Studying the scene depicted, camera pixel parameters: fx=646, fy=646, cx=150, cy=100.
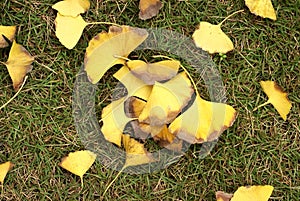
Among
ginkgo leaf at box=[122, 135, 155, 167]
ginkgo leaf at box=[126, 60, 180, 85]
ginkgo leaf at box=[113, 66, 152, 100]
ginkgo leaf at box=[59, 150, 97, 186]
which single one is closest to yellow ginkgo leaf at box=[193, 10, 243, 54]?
→ ginkgo leaf at box=[126, 60, 180, 85]

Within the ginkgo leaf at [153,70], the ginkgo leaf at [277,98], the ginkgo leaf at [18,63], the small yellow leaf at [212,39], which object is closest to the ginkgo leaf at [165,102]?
the ginkgo leaf at [153,70]

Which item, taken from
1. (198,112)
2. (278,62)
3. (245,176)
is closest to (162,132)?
(198,112)

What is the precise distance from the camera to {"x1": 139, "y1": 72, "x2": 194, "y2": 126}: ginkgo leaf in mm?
1936

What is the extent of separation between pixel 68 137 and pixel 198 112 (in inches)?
16.5

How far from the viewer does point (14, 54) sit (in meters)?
2.01

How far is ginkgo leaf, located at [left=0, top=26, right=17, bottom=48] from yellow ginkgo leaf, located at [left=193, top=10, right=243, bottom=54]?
57cm

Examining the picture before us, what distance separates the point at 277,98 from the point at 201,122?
266 millimetres

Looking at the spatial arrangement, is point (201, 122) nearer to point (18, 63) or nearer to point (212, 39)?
point (212, 39)

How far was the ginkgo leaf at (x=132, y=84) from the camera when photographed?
1982 millimetres

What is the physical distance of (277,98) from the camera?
2.02 metres

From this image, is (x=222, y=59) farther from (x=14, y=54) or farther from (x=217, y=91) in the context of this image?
(x=14, y=54)

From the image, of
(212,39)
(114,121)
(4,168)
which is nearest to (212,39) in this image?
(212,39)

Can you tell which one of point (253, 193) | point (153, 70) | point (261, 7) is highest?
point (261, 7)

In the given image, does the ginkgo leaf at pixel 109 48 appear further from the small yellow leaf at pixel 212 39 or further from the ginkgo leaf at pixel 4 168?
the ginkgo leaf at pixel 4 168
